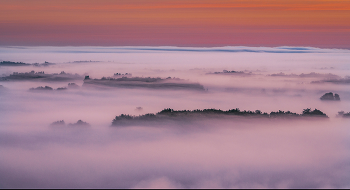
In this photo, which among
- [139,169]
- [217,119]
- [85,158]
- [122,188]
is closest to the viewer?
[122,188]

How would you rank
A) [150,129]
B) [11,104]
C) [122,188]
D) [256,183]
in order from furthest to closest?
[11,104]
[150,129]
[256,183]
[122,188]

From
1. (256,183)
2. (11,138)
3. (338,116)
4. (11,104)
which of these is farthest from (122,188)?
(11,104)

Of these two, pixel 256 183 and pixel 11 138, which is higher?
pixel 11 138

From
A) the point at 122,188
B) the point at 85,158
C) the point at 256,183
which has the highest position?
the point at 85,158

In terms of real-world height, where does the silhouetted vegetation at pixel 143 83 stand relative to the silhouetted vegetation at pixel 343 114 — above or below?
above

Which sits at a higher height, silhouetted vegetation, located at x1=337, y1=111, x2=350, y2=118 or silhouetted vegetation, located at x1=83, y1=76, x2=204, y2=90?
silhouetted vegetation, located at x1=83, y1=76, x2=204, y2=90

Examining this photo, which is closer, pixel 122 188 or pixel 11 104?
pixel 122 188

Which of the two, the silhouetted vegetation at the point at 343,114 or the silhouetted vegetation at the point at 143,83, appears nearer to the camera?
the silhouetted vegetation at the point at 343,114

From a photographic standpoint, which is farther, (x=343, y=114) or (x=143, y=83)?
(x=143, y=83)

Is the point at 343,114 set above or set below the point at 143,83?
below

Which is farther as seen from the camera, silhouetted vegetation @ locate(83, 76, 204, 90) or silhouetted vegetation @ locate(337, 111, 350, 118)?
silhouetted vegetation @ locate(83, 76, 204, 90)

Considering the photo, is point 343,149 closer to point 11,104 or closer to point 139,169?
point 139,169
